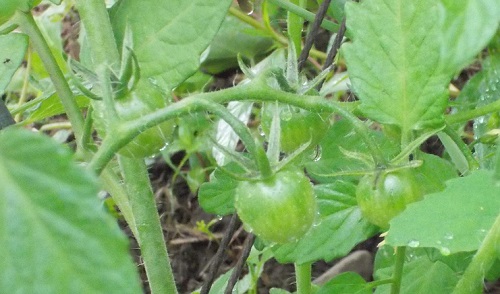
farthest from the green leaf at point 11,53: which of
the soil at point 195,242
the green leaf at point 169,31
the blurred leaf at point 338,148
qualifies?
the soil at point 195,242

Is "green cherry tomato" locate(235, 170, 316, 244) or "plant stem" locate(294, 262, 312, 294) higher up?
"green cherry tomato" locate(235, 170, 316, 244)

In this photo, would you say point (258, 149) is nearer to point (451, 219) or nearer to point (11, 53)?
point (451, 219)

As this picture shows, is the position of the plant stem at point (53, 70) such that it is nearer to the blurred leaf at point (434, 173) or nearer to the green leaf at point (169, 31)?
the green leaf at point (169, 31)

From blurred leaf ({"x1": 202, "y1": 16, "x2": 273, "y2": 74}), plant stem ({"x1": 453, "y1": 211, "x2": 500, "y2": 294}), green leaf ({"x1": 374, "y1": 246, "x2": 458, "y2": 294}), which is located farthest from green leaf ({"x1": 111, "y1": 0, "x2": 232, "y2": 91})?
blurred leaf ({"x1": 202, "y1": 16, "x2": 273, "y2": 74})

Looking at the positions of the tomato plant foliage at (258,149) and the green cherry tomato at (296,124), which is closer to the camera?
the tomato plant foliage at (258,149)

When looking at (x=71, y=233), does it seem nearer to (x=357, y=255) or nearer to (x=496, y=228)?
(x=496, y=228)

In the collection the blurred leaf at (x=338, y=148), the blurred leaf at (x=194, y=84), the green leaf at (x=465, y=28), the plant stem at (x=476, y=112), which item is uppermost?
the green leaf at (x=465, y=28)

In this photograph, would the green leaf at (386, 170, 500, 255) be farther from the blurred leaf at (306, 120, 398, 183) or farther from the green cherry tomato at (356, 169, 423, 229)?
the blurred leaf at (306, 120, 398, 183)
